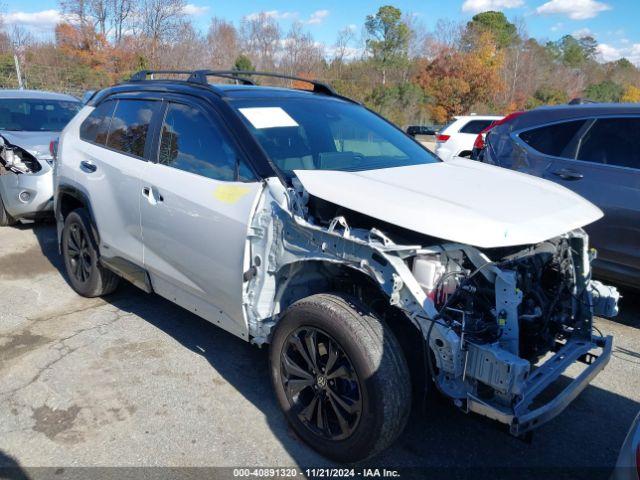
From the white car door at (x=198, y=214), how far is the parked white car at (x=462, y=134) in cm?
870

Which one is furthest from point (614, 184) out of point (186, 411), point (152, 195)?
point (186, 411)

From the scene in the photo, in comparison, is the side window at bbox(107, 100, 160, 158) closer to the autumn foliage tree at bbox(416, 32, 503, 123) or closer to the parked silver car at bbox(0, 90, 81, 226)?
the parked silver car at bbox(0, 90, 81, 226)

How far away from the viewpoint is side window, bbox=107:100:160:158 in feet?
12.2

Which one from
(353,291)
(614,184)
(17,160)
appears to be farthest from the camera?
(17,160)

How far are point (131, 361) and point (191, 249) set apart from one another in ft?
3.38

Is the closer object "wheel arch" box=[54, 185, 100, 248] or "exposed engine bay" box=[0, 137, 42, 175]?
"wheel arch" box=[54, 185, 100, 248]

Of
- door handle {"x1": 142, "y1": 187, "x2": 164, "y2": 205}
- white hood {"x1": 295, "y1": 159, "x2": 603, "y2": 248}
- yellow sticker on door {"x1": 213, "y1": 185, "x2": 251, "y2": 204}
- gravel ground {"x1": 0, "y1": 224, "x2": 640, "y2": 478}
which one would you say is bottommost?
gravel ground {"x1": 0, "y1": 224, "x2": 640, "y2": 478}

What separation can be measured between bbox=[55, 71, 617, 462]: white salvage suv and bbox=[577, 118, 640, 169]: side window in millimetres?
1623

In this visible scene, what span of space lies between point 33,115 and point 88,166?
4390mm

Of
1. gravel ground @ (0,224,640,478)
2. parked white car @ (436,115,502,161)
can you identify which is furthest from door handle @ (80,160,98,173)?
parked white car @ (436,115,502,161)

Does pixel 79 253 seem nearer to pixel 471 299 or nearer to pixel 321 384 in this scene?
pixel 321 384

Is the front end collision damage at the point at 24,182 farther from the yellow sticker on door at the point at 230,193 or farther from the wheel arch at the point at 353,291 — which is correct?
the wheel arch at the point at 353,291

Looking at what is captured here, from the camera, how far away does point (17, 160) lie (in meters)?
6.55

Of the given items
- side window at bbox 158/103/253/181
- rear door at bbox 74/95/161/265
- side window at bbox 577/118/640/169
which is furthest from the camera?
side window at bbox 577/118/640/169
